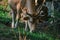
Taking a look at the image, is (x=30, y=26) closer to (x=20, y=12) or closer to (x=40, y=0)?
(x=20, y=12)

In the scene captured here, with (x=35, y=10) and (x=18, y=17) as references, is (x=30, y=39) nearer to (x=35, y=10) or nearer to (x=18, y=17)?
(x=35, y=10)

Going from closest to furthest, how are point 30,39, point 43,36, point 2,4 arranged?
point 30,39
point 43,36
point 2,4

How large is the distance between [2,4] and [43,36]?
32.9 ft

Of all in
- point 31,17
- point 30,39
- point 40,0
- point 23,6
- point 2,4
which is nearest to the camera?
point 30,39

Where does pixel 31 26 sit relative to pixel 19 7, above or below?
below

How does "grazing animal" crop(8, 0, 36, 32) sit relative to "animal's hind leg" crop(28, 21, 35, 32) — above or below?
above

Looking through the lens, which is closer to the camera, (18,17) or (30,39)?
(30,39)

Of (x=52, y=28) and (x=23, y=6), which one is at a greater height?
(x=23, y=6)

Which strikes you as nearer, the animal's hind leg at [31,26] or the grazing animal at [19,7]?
the animal's hind leg at [31,26]

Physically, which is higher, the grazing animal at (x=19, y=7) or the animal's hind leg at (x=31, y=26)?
the grazing animal at (x=19, y=7)

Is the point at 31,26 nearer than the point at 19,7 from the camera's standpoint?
Yes

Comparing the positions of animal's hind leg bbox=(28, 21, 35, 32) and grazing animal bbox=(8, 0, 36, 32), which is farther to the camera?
grazing animal bbox=(8, 0, 36, 32)

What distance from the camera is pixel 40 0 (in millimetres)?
12648

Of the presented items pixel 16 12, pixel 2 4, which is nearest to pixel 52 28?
pixel 16 12
